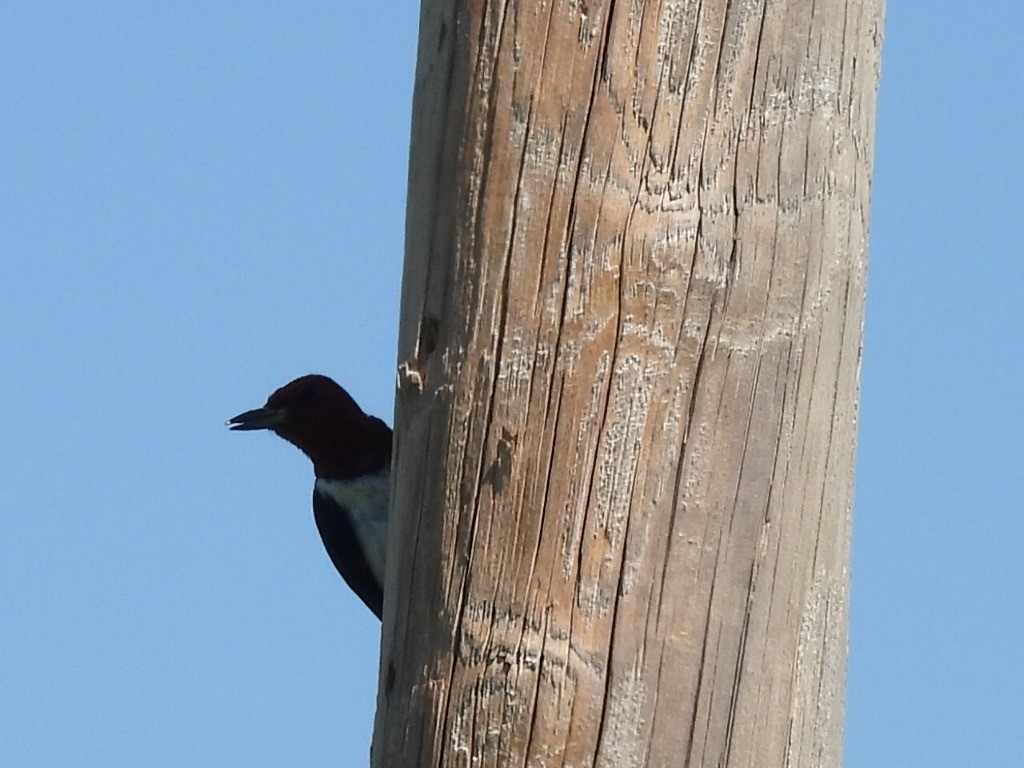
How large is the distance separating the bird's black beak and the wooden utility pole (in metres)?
3.93

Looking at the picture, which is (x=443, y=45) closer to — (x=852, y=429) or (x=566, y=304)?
(x=566, y=304)

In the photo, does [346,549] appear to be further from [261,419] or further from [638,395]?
[638,395]

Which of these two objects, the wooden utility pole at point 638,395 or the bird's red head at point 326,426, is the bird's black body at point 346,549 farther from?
the wooden utility pole at point 638,395

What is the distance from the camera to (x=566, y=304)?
234cm

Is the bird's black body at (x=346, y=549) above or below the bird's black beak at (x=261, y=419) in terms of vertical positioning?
below

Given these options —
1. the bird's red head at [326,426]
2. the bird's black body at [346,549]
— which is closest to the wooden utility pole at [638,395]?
the bird's black body at [346,549]

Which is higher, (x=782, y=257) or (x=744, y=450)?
(x=782, y=257)

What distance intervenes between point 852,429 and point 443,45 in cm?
81

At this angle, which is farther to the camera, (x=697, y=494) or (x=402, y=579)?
(x=402, y=579)

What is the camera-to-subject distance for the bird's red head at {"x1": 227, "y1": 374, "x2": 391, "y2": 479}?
6.26 metres

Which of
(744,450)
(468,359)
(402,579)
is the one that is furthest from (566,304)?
(402,579)

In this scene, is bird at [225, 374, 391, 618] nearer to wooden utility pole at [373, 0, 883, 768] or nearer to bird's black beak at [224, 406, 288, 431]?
bird's black beak at [224, 406, 288, 431]

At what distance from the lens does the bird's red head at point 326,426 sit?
6.26m

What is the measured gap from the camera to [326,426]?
6.30 metres
